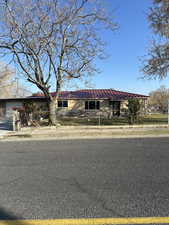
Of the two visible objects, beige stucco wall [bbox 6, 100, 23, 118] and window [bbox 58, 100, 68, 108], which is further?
window [bbox 58, 100, 68, 108]

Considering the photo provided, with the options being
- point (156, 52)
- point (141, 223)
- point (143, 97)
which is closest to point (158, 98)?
point (143, 97)

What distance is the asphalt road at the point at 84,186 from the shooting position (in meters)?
2.67

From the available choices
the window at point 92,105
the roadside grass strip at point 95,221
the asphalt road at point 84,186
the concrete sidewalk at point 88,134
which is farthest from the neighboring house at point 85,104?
the roadside grass strip at point 95,221

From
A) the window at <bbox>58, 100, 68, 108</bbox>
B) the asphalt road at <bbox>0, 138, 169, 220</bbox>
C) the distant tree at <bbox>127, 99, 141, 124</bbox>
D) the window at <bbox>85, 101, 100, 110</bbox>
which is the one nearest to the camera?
the asphalt road at <bbox>0, 138, 169, 220</bbox>

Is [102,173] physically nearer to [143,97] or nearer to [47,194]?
[47,194]

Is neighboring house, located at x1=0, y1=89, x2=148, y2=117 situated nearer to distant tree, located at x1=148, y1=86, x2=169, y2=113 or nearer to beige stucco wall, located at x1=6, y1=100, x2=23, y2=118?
beige stucco wall, located at x1=6, y1=100, x2=23, y2=118

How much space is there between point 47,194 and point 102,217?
1279 millimetres

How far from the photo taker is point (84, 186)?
11.6 feet

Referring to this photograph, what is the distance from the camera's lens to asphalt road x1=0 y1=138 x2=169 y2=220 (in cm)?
267

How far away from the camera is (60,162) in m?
5.25

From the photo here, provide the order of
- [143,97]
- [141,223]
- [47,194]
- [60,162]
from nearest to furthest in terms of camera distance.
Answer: [141,223], [47,194], [60,162], [143,97]

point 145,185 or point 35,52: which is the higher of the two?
point 35,52

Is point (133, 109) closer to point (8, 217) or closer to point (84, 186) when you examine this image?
point (84, 186)

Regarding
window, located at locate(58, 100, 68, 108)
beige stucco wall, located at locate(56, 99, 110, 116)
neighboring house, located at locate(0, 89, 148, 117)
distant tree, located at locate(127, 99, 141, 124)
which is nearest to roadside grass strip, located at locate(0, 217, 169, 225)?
distant tree, located at locate(127, 99, 141, 124)
